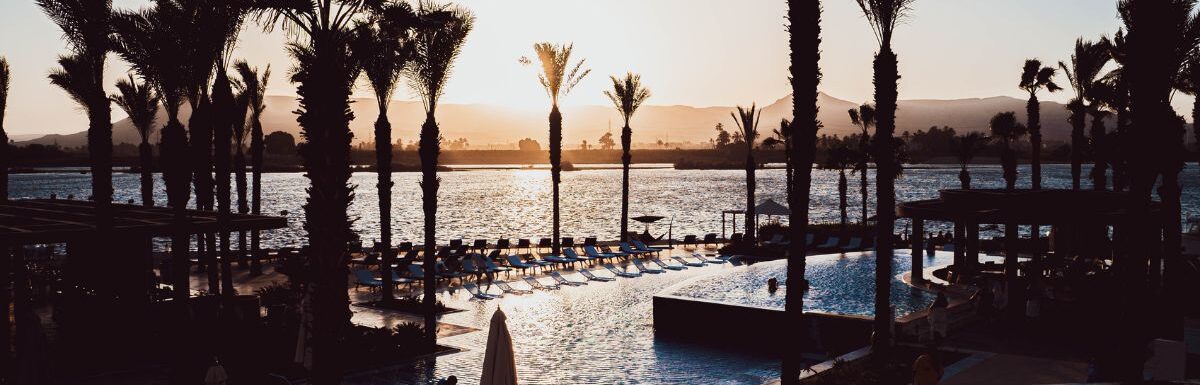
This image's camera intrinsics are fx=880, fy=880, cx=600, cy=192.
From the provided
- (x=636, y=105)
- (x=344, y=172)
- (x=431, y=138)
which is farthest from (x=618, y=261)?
(x=344, y=172)

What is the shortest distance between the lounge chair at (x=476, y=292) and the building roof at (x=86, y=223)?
771 centimetres

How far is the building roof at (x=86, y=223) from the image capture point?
1417 centimetres

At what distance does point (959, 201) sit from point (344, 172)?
15934mm

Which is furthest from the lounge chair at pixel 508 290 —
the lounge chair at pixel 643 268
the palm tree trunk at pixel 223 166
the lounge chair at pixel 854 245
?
the lounge chair at pixel 854 245

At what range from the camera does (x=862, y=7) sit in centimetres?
1706

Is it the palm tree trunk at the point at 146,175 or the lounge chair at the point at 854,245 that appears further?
the palm tree trunk at the point at 146,175

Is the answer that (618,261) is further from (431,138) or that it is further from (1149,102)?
(1149,102)

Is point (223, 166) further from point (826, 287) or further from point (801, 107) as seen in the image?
point (826, 287)

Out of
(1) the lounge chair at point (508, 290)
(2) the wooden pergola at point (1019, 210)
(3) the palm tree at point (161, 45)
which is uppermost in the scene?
Result: (3) the palm tree at point (161, 45)

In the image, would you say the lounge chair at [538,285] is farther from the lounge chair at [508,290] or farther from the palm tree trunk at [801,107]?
the palm tree trunk at [801,107]

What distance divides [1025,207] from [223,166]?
64.5 ft

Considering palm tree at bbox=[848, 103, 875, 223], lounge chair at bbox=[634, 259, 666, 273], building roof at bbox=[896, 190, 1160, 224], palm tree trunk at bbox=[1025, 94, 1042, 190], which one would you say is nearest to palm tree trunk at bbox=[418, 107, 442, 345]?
lounge chair at bbox=[634, 259, 666, 273]

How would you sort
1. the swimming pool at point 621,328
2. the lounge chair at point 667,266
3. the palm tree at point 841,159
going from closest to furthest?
the swimming pool at point 621,328 < the lounge chair at point 667,266 < the palm tree at point 841,159

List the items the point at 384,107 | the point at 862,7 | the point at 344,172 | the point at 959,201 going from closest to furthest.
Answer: the point at 344,172 < the point at 862,7 < the point at 959,201 < the point at 384,107
